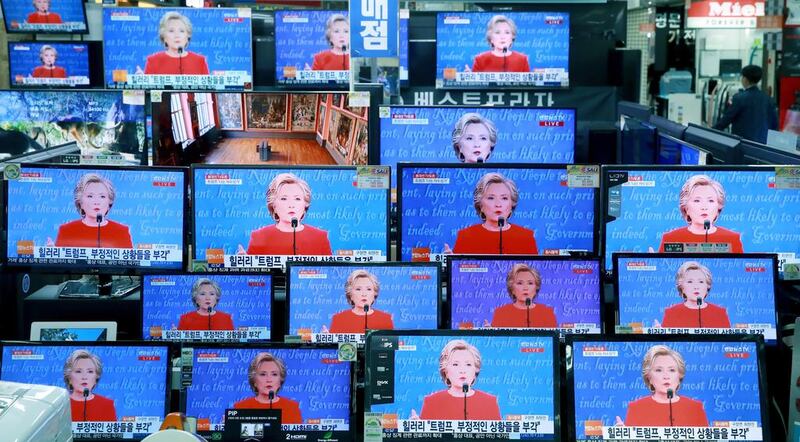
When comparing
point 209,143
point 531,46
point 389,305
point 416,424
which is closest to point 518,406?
point 416,424

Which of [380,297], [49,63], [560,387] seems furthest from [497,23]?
[560,387]

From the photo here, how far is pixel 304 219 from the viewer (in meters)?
3.34

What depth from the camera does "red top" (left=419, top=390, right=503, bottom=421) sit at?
9.21 ft

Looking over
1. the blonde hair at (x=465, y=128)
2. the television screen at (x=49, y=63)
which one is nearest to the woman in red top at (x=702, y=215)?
the blonde hair at (x=465, y=128)

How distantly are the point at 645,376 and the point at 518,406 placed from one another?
36cm

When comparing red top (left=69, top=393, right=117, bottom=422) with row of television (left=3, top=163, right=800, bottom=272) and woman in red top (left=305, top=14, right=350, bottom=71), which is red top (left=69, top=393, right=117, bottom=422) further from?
woman in red top (left=305, top=14, right=350, bottom=71)

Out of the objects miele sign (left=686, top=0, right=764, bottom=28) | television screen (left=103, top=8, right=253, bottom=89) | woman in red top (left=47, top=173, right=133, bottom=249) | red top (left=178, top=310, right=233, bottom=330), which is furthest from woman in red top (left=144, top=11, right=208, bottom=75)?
miele sign (left=686, top=0, right=764, bottom=28)

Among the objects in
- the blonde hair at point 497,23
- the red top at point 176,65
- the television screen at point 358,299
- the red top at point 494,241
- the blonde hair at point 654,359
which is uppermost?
the blonde hair at point 497,23

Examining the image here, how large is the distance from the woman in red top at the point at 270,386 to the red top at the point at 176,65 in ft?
6.28

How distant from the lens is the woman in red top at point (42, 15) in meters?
5.72

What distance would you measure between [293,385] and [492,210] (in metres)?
0.93

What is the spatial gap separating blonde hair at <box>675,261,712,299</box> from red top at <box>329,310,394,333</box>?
34.6 inches

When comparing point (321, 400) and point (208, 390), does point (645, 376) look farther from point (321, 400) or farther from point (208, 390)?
point (208, 390)

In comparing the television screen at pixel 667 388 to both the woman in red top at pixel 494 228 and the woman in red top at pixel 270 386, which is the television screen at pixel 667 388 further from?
the woman in red top at pixel 270 386
